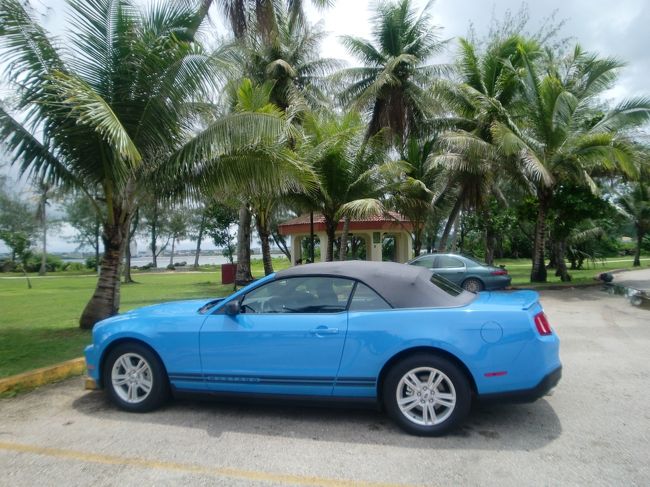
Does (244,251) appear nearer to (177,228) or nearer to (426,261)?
(426,261)

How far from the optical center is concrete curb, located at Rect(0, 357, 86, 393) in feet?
18.6

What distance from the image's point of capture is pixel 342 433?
4.34 metres

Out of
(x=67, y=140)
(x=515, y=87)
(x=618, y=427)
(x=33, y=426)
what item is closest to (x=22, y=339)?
(x=67, y=140)

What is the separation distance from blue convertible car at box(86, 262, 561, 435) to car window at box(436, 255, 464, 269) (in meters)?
10.0

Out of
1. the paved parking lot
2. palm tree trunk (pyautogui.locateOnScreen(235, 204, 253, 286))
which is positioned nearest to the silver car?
palm tree trunk (pyautogui.locateOnScreen(235, 204, 253, 286))

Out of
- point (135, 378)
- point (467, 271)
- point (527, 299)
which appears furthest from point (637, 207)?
point (135, 378)

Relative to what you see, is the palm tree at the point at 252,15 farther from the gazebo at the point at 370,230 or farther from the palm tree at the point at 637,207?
the palm tree at the point at 637,207

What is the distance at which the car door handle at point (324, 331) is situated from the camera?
438cm

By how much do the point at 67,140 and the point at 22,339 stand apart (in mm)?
3439

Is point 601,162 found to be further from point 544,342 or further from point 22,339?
point 22,339

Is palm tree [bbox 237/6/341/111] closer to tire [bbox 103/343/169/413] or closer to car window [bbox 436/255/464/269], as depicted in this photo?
car window [bbox 436/255/464/269]

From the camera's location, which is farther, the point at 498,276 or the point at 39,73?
the point at 498,276

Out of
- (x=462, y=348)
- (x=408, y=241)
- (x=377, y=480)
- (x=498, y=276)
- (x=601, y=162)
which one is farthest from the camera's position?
(x=408, y=241)

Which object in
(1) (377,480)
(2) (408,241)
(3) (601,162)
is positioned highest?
(3) (601,162)
